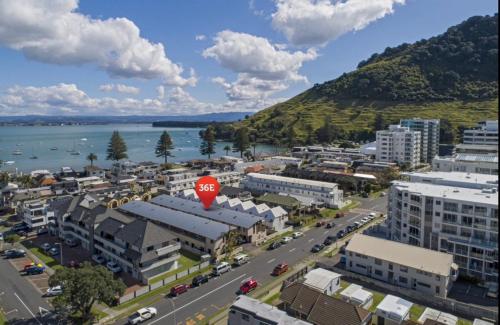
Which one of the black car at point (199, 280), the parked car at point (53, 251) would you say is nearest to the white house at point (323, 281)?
the black car at point (199, 280)

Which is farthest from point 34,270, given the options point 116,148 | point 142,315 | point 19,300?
point 116,148

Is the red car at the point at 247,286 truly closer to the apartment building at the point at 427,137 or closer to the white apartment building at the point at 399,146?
the white apartment building at the point at 399,146

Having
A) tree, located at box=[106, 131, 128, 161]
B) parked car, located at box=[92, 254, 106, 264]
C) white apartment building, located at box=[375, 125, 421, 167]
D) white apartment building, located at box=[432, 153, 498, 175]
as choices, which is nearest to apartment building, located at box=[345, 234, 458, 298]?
parked car, located at box=[92, 254, 106, 264]

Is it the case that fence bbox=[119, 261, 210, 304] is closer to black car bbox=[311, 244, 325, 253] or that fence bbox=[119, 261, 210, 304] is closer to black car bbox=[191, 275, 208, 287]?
black car bbox=[191, 275, 208, 287]

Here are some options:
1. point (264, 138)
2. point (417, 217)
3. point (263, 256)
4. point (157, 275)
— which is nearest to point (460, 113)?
point (264, 138)

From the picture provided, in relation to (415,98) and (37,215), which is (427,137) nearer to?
(415,98)

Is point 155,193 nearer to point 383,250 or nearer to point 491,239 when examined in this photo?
point 383,250
